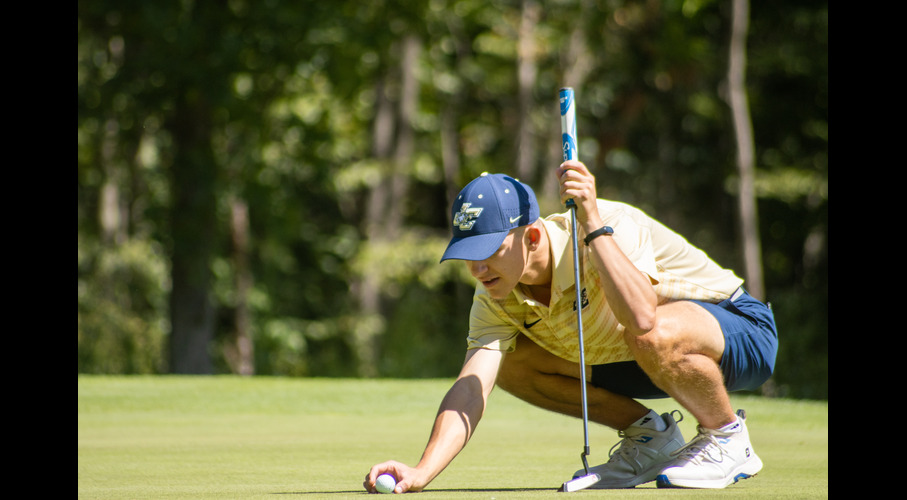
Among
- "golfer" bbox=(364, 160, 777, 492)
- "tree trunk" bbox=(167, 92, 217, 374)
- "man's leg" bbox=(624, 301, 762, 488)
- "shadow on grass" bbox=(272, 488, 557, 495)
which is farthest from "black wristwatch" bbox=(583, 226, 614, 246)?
"tree trunk" bbox=(167, 92, 217, 374)

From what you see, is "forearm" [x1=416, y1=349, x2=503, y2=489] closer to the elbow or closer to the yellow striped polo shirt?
the yellow striped polo shirt

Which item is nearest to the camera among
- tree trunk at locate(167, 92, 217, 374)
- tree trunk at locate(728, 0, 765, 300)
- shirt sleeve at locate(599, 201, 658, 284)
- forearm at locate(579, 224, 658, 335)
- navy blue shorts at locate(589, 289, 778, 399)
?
forearm at locate(579, 224, 658, 335)

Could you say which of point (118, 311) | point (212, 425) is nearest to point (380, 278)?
point (118, 311)

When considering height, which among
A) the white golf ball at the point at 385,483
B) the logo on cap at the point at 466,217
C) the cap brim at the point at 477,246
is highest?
the logo on cap at the point at 466,217

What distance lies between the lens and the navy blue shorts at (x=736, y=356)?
158 inches

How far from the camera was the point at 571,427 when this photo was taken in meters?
6.53

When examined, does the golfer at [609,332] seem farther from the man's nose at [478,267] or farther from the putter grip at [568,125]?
the putter grip at [568,125]

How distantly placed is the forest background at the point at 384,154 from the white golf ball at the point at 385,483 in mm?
10994

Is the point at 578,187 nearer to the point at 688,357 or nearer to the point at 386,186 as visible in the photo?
the point at 688,357

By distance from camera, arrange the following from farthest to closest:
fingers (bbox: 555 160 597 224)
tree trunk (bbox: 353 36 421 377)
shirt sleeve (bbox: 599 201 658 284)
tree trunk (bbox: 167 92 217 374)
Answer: tree trunk (bbox: 353 36 421 377)
tree trunk (bbox: 167 92 217 374)
shirt sleeve (bbox: 599 201 658 284)
fingers (bbox: 555 160 597 224)

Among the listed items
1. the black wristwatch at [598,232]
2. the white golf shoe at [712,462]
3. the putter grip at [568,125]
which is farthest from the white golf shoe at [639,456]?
the putter grip at [568,125]

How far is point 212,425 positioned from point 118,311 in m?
13.0

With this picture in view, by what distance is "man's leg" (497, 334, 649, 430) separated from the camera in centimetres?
433

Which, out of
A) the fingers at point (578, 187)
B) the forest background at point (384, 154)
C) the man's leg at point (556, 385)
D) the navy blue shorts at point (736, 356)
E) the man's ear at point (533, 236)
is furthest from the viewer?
the forest background at point (384, 154)
